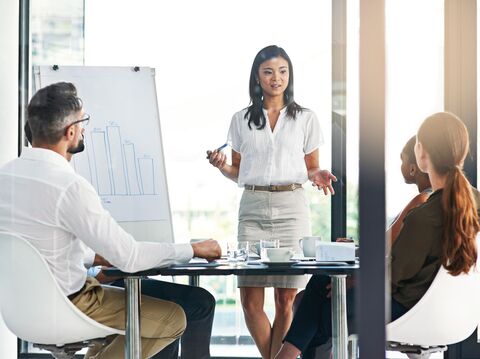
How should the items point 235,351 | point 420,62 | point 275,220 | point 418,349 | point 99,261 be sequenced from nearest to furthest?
point 418,349, point 99,261, point 275,220, point 420,62, point 235,351

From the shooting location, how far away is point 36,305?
3.01m

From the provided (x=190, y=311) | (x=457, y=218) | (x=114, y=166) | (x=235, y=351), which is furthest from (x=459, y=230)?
(x=235, y=351)

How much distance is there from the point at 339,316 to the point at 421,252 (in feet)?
1.27

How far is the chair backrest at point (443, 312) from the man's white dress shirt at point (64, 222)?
0.79 meters

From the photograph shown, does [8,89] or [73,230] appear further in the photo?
[8,89]

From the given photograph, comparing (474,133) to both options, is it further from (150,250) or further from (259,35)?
(150,250)

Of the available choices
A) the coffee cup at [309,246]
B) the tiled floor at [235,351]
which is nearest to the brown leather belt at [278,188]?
the coffee cup at [309,246]

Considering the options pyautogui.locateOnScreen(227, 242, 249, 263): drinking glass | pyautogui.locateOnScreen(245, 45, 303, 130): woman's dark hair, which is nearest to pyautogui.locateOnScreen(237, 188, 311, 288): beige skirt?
pyautogui.locateOnScreen(245, 45, 303, 130): woman's dark hair

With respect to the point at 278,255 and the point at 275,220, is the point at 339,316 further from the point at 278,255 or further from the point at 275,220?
the point at 275,220

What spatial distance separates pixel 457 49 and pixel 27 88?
2203 millimetres

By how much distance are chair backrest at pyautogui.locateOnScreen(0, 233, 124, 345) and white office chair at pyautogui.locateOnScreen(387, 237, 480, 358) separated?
3.34ft

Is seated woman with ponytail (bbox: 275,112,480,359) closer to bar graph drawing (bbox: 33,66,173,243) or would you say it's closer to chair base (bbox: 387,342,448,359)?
chair base (bbox: 387,342,448,359)

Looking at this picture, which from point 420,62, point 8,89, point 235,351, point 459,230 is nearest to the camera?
point 459,230

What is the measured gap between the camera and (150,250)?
9.80 feet
